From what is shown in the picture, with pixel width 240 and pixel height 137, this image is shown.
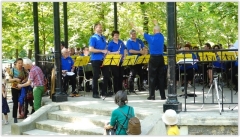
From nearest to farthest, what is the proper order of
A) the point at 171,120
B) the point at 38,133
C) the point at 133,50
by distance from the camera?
the point at 171,120 < the point at 38,133 < the point at 133,50

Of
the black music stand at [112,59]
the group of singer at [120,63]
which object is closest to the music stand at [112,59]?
the black music stand at [112,59]

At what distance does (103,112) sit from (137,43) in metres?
3.65

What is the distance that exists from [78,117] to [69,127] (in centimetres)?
41

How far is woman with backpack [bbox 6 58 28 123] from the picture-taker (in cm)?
1032

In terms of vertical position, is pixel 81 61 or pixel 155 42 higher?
pixel 155 42

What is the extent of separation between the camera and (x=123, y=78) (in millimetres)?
12148

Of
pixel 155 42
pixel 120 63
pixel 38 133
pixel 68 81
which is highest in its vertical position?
pixel 155 42

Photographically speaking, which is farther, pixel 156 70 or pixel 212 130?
pixel 156 70

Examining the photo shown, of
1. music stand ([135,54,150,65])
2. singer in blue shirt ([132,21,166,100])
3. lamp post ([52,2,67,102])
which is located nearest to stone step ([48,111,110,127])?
lamp post ([52,2,67,102])

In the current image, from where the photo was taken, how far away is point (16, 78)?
10406 mm

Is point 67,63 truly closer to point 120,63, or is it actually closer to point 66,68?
point 66,68

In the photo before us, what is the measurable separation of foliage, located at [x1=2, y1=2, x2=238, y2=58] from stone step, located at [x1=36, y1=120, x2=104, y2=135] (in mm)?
10853

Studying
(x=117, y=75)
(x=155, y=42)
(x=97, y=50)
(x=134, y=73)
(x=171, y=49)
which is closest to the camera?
(x=171, y=49)

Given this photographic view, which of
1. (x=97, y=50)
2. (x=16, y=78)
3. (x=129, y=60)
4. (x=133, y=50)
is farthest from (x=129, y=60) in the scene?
(x=16, y=78)
